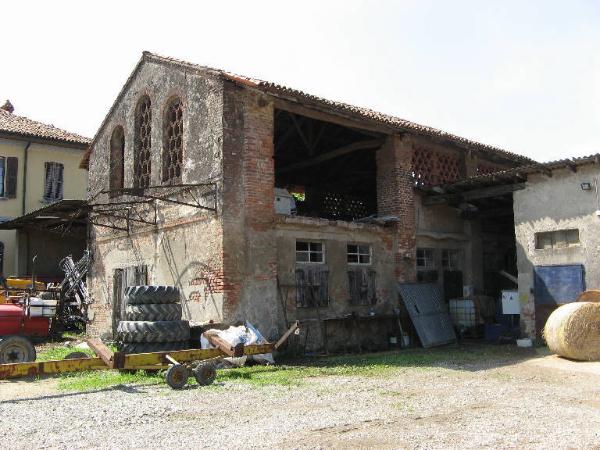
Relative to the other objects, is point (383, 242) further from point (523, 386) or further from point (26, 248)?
point (26, 248)

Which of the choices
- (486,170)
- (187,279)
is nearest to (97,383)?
(187,279)

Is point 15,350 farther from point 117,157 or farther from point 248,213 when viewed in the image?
point 117,157

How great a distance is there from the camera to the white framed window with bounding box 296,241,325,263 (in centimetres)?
1321

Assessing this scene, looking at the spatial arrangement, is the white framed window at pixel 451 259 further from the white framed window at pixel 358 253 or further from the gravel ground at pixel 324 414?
the gravel ground at pixel 324 414

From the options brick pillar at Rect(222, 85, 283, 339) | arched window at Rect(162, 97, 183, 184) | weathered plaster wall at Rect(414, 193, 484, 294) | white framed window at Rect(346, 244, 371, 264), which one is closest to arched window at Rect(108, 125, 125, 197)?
arched window at Rect(162, 97, 183, 184)

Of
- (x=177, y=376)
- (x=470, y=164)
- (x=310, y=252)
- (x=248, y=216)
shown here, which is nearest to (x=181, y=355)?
(x=177, y=376)

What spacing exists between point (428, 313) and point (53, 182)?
16921 millimetres

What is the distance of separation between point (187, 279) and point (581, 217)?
29.3 ft

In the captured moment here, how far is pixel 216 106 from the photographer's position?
12484mm

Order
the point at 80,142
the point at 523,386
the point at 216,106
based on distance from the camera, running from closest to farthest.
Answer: the point at 523,386
the point at 216,106
the point at 80,142

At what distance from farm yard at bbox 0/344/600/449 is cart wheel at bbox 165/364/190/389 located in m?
0.20

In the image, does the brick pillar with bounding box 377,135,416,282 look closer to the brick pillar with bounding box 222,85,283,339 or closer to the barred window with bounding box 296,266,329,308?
the barred window with bounding box 296,266,329,308

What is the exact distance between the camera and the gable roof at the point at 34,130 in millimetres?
22938

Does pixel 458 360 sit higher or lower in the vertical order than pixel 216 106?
lower
